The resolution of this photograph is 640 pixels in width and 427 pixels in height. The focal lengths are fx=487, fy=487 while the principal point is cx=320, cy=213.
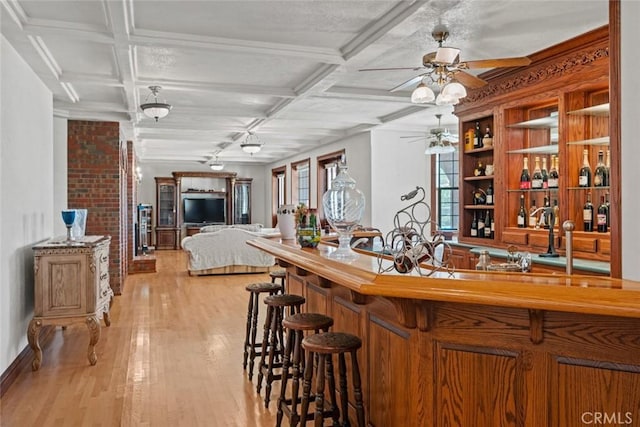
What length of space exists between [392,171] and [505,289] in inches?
272

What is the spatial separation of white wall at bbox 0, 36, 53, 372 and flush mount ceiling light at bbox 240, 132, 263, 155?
387cm

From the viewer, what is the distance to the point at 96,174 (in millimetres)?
6898

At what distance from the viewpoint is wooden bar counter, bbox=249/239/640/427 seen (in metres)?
1.67

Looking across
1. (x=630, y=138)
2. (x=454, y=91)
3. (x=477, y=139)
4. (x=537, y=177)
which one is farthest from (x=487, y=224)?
(x=630, y=138)

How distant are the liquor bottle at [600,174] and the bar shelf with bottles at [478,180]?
1.12 meters

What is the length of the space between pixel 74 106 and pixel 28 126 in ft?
6.64

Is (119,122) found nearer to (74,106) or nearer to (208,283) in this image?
(74,106)

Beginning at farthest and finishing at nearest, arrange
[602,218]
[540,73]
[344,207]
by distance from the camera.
Answer: [540,73], [602,218], [344,207]

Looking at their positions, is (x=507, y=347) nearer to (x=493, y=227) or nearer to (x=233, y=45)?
(x=233, y=45)

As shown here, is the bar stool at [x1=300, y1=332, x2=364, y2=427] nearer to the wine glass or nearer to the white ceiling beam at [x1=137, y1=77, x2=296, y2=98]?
the wine glass

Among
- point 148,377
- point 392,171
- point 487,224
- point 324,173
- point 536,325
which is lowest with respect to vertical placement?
point 148,377

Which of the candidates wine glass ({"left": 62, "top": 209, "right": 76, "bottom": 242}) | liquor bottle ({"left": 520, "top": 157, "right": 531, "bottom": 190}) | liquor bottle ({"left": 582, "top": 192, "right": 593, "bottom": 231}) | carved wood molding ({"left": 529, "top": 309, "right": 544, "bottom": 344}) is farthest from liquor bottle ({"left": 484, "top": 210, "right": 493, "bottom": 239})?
wine glass ({"left": 62, "top": 209, "right": 76, "bottom": 242})

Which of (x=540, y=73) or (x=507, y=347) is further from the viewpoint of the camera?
(x=540, y=73)

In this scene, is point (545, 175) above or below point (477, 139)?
below
